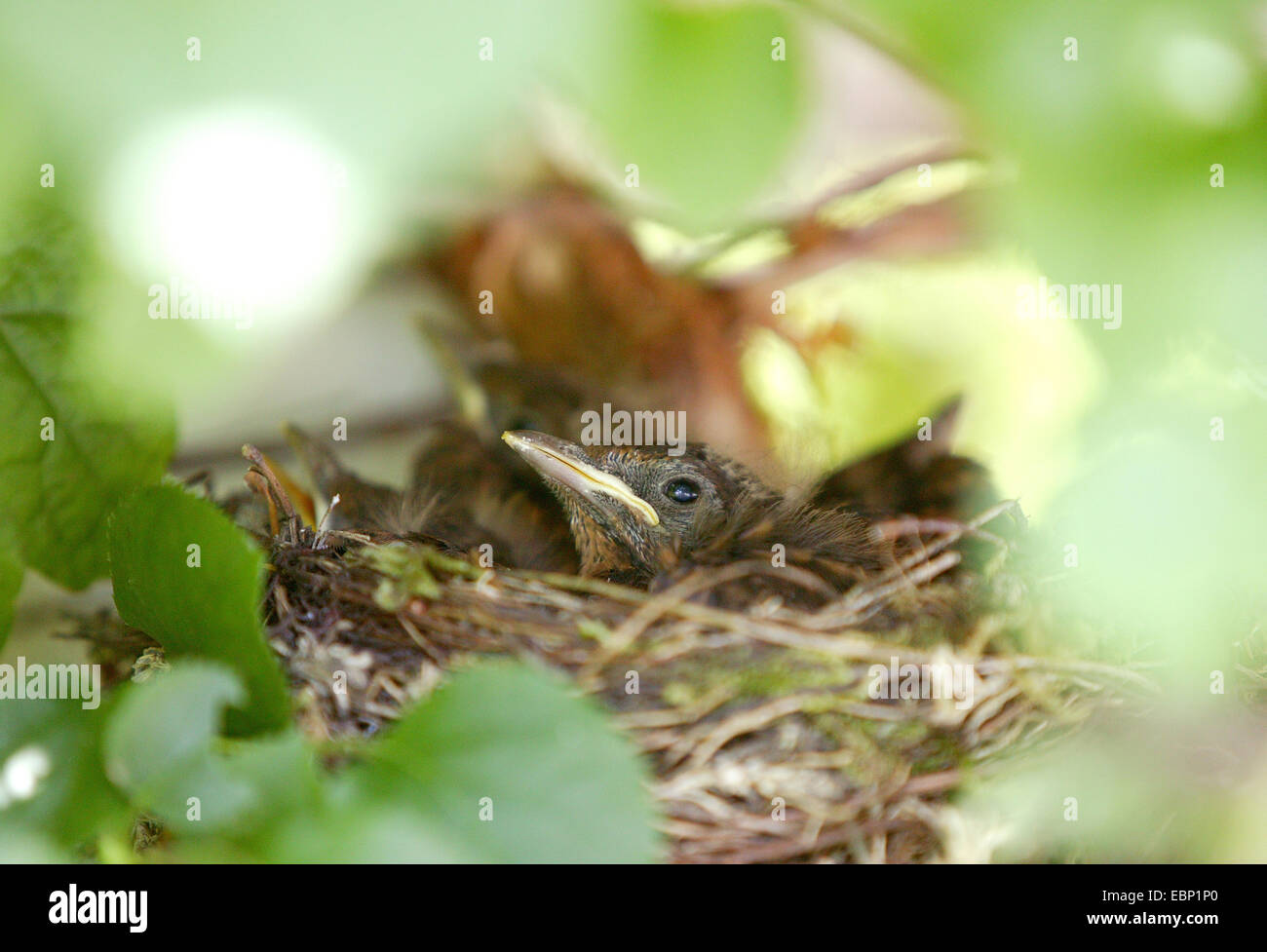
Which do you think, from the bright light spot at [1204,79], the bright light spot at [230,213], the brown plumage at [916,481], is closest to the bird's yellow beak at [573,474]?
the brown plumage at [916,481]

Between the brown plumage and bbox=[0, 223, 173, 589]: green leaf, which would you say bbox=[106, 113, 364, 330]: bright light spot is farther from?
the brown plumage

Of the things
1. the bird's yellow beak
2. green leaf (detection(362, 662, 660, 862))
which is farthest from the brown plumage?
green leaf (detection(362, 662, 660, 862))

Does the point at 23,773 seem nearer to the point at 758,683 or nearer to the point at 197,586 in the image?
the point at 197,586

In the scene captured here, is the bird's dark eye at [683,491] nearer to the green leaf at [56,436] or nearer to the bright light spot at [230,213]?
the green leaf at [56,436]

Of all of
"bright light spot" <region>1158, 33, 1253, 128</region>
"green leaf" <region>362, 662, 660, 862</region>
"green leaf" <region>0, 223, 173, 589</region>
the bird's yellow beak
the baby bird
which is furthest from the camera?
the bird's yellow beak

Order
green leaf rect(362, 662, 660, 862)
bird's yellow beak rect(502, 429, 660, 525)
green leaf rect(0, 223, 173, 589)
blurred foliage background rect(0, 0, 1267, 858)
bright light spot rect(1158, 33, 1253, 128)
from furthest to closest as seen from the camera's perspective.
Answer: bird's yellow beak rect(502, 429, 660, 525), green leaf rect(0, 223, 173, 589), green leaf rect(362, 662, 660, 862), bright light spot rect(1158, 33, 1253, 128), blurred foliage background rect(0, 0, 1267, 858)

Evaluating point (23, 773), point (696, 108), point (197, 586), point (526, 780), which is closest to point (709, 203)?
point (696, 108)
